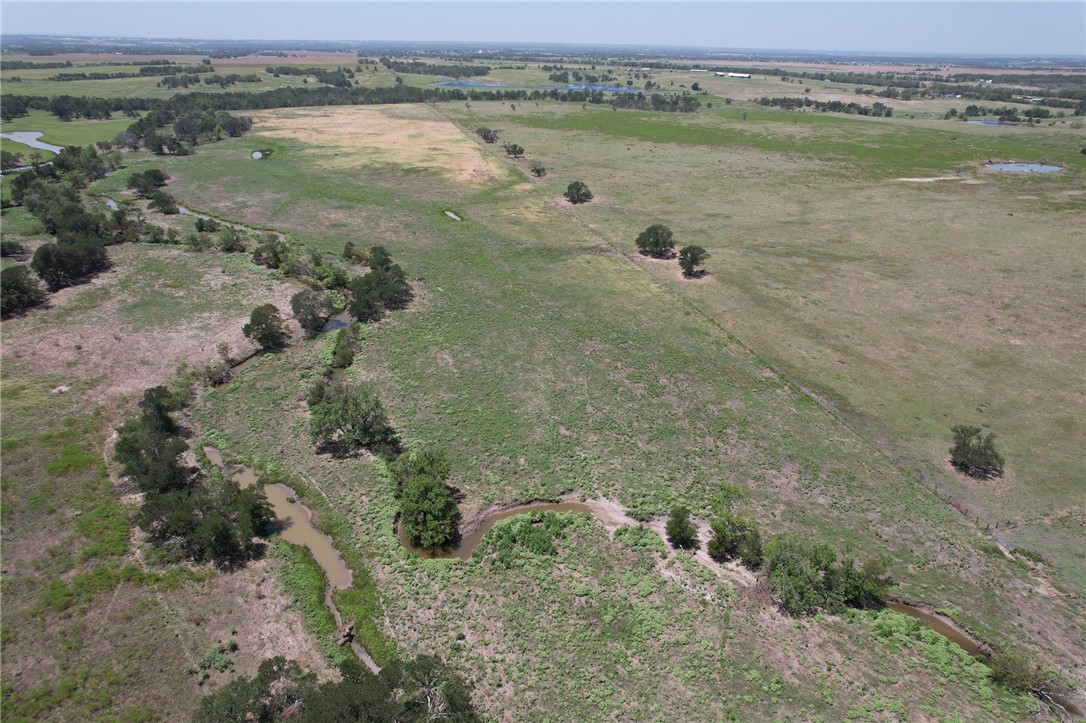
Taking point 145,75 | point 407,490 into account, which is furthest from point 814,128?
point 145,75

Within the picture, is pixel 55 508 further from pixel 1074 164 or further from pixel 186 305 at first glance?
pixel 1074 164

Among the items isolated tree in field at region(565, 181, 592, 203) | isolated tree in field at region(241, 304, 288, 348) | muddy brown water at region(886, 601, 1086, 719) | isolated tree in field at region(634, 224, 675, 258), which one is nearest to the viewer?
muddy brown water at region(886, 601, 1086, 719)

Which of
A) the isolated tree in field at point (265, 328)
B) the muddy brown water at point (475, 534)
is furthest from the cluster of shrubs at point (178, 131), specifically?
the muddy brown water at point (475, 534)

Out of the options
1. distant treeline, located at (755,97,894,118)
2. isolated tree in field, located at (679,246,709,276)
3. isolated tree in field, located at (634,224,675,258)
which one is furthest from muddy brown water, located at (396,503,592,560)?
distant treeline, located at (755,97,894,118)

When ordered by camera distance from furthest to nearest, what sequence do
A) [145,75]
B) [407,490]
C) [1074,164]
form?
[145,75] < [1074,164] < [407,490]

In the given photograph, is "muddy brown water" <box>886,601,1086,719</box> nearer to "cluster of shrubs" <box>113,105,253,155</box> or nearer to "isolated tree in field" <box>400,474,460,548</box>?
"isolated tree in field" <box>400,474,460,548</box>

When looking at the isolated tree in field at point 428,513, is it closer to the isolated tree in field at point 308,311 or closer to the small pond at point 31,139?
the isolated tree in field at point 308,311
